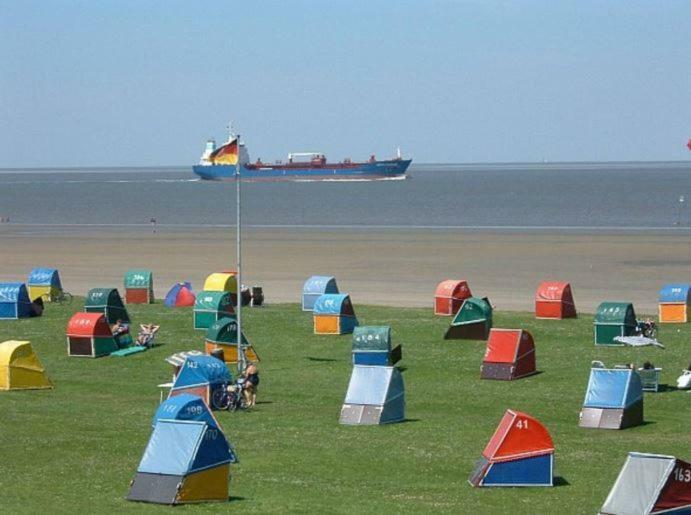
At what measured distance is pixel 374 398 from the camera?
2722cm

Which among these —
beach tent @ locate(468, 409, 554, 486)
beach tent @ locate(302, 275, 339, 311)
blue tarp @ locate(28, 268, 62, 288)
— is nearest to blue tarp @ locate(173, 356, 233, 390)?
beach tent @ locate(468, 409, 554, 486)

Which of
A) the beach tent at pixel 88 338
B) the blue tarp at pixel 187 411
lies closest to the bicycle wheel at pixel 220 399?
the blue tarp at pixel 187 411

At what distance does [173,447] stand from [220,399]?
9.78m

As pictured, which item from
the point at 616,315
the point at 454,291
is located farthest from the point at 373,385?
the point at 454,291

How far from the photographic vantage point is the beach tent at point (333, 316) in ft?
133

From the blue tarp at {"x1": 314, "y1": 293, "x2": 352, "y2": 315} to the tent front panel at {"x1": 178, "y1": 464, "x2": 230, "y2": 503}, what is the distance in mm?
21247

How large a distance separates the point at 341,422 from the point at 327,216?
10241 cm

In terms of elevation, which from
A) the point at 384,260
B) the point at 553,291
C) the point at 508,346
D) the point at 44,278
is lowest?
the point at 384,260

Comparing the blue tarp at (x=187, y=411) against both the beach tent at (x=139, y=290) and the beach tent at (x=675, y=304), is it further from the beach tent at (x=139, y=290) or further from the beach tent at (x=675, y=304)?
the beach tent at (x=139, y=290)

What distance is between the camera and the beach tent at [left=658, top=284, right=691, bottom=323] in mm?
42062

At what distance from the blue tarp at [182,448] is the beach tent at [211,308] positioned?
74.2ft

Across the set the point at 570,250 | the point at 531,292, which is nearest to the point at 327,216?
the point at 570,250

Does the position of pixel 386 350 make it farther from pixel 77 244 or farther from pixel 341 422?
pixel 77 244

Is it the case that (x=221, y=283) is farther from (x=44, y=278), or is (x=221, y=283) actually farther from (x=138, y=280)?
(x=44, y=278)
